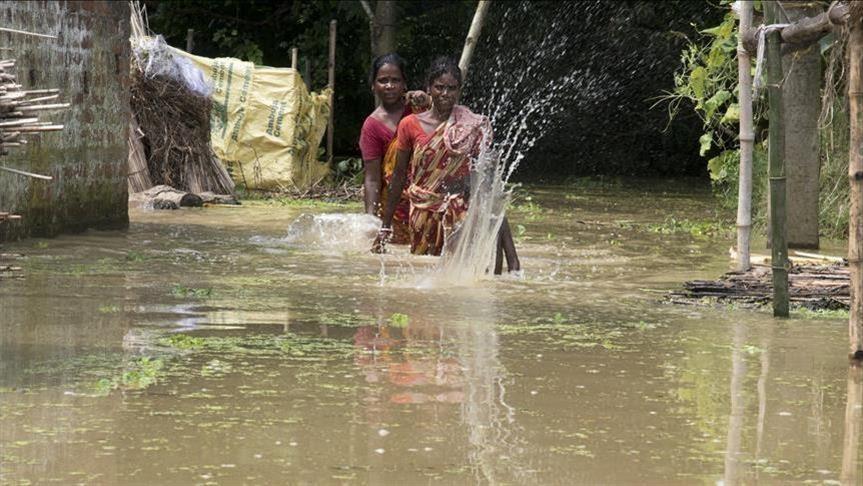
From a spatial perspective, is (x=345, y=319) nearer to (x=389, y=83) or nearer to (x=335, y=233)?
(x=389, y=83)

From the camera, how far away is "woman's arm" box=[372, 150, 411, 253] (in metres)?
10.2

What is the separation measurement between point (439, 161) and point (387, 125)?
97 cm

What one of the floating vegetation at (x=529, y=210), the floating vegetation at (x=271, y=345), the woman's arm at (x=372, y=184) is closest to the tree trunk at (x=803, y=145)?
the woman's arm at (x=372, y=184)

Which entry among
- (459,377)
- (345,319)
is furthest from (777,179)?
(459,377)

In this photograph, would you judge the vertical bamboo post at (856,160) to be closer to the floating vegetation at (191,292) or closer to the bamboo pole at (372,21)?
the floating vegetation at (191,292)

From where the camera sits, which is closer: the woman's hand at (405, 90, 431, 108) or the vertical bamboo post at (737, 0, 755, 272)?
the vertical bamboo post at (737, 0, 755, 272)

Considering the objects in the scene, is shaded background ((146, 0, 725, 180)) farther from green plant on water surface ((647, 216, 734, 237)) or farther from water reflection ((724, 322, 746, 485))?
water reflection ((724, 322, 746, 485))

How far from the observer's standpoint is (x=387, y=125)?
425 inches

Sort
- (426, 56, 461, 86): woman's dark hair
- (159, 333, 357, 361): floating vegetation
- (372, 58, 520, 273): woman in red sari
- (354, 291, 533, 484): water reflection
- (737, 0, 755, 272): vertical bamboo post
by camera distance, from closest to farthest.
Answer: (354, 291, 533, 484): water reflection
(159, 333, 357, 361): floating vegetation
(737, 0, 755, 272): vertical bamboo post
(426, 56, 461, 86): woman's dark hair
(372, 58, 520, 273): woman in red sari

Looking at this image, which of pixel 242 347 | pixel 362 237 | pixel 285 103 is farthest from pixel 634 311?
pixel 285 103

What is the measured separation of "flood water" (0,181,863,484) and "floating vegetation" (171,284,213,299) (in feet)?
0.07

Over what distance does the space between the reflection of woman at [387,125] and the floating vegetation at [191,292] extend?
79.3 inches

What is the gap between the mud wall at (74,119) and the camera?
11.5 metres

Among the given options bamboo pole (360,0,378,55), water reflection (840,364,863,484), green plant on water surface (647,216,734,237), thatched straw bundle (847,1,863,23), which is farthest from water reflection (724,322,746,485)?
bamboo pole (360,0,378,55)
